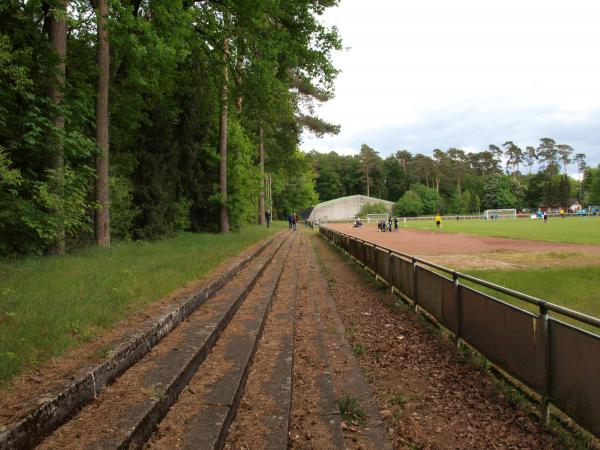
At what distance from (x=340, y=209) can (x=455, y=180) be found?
4476cm

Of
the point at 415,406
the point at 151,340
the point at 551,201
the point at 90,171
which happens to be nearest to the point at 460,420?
the point at 415,406

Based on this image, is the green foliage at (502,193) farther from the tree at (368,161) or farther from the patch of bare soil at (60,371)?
the patch of bare soil at (60,371)

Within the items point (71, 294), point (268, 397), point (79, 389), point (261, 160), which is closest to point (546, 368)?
point (268, 397)

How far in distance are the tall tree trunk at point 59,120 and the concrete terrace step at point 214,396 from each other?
6053mm

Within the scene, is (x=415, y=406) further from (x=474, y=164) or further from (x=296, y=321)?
(x=474, y=164)

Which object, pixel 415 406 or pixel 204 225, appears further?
pixel 204 225

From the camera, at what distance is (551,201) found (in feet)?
369

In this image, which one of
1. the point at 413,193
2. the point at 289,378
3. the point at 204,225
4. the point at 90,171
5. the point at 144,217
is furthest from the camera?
the point at 413,193

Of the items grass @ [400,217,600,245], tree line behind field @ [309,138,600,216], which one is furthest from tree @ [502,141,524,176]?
grass @ [400,217,600,245]

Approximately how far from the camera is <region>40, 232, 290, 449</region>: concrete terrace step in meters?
2.67

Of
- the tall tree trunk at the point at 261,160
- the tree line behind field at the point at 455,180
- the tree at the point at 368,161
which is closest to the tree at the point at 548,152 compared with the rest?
the tree line behind field at the point at 455,180

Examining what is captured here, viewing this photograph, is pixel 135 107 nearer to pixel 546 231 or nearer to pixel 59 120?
pixel 59 120

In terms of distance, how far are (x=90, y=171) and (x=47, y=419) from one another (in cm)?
940

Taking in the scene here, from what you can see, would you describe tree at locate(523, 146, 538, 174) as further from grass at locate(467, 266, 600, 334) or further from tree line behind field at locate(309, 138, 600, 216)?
grass at locate(467, 266, 600, 334)
